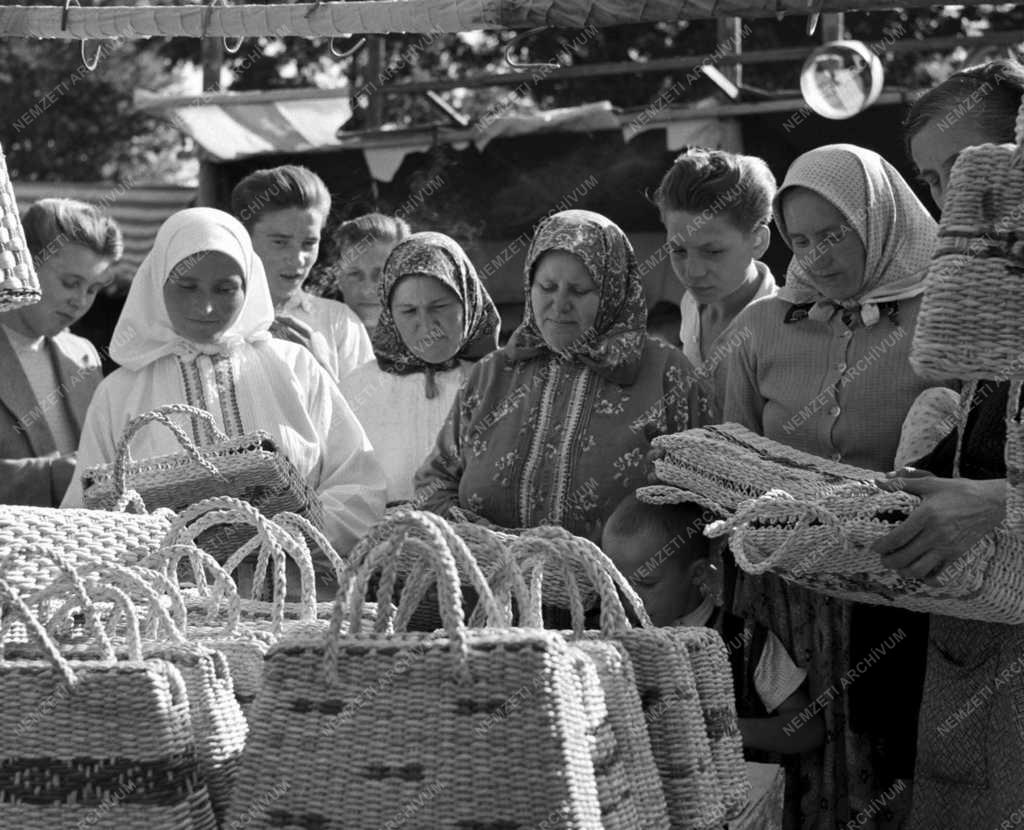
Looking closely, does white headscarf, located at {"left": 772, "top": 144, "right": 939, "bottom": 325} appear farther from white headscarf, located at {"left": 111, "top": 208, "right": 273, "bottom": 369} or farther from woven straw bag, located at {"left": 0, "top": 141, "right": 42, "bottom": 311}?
woven straw bag, located at {"left": 0, "top": 141, "right": 42, "bottom": 311}

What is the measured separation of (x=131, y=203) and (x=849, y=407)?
6712 millimetres

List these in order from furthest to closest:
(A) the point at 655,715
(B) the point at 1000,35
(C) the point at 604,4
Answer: (B) the point at 1000,35 < (C) the point at 604,4 < (A) the point at 655,715

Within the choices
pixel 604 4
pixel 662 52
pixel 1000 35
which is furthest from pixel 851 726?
pixel 662 52

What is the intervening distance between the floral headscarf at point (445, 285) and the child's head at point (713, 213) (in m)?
0.65

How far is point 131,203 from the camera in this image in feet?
31.0

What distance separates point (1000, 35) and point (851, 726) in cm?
433

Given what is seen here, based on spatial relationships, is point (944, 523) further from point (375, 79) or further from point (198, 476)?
point (375, 79)

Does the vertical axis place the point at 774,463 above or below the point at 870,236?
below

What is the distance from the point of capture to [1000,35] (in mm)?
6973

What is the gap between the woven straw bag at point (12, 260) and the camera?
2.42 metres

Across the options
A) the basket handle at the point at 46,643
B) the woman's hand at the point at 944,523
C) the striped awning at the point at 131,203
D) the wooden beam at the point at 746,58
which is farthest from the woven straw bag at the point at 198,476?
the striped awning at the point at 131,203

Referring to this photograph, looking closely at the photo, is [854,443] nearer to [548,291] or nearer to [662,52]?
[548,291]

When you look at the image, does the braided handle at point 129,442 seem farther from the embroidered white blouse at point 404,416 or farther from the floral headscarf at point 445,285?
the floral headscarf at point 445,285

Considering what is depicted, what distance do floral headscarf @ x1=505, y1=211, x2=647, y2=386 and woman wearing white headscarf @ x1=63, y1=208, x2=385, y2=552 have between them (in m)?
0.69
